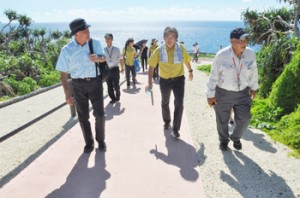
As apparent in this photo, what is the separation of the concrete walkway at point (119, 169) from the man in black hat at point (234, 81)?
2.90ft

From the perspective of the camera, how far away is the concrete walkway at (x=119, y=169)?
4051 mm

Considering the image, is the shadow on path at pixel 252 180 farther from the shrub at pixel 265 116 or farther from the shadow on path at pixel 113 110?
the shadow on path at pixel 113 110

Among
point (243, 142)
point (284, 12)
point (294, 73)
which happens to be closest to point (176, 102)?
point (243, 142)

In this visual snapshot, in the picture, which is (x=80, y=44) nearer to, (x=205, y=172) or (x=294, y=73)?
(x=205, y=172)

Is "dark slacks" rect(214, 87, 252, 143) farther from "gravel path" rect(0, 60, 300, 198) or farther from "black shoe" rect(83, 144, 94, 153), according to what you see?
"black shoe" rect(83, 144, 94, 153)

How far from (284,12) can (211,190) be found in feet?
82.1

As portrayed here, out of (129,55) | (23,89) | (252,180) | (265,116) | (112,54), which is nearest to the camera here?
(252,180)

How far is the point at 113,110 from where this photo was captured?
→ 8023 mm

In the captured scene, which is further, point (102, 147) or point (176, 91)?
point (176, 91)

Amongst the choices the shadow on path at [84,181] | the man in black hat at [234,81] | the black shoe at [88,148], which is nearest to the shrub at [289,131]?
the man in black hat at [234,81]

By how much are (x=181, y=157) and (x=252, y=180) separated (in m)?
1.16

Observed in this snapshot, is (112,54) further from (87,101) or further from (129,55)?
(87,101)

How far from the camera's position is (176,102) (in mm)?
5695

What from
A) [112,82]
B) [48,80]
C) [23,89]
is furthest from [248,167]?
[48,80]
